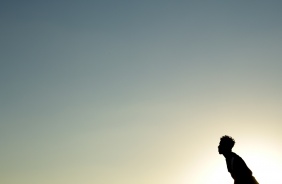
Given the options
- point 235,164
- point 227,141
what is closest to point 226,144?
point 227,141

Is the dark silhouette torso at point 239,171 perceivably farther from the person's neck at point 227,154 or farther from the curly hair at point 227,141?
the curly hair at point 227,141

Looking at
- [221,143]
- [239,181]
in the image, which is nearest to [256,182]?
[239,181]

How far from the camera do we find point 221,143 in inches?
390

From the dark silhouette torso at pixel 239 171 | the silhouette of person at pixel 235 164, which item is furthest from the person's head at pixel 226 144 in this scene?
the dark silhouette torso at pixel 239 171

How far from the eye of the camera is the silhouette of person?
909 centimetres

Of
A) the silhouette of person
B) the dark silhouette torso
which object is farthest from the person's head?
the dark silhouette torso

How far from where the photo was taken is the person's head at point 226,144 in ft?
32.1

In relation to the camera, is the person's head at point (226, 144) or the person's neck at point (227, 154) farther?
the person's head at point (226, 144)

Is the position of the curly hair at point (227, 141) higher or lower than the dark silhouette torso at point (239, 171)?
higher

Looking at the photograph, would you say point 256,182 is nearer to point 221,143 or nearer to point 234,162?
point 234,162

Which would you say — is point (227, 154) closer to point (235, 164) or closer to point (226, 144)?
point (226, 144)

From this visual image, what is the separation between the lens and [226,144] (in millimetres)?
9812

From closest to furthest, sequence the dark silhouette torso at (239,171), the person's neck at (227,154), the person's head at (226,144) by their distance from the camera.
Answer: the dark silhouette torso at (239,171) < the person's neck at (227,154) < the person's head at (226,144)

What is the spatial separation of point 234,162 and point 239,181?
49 centimetres
